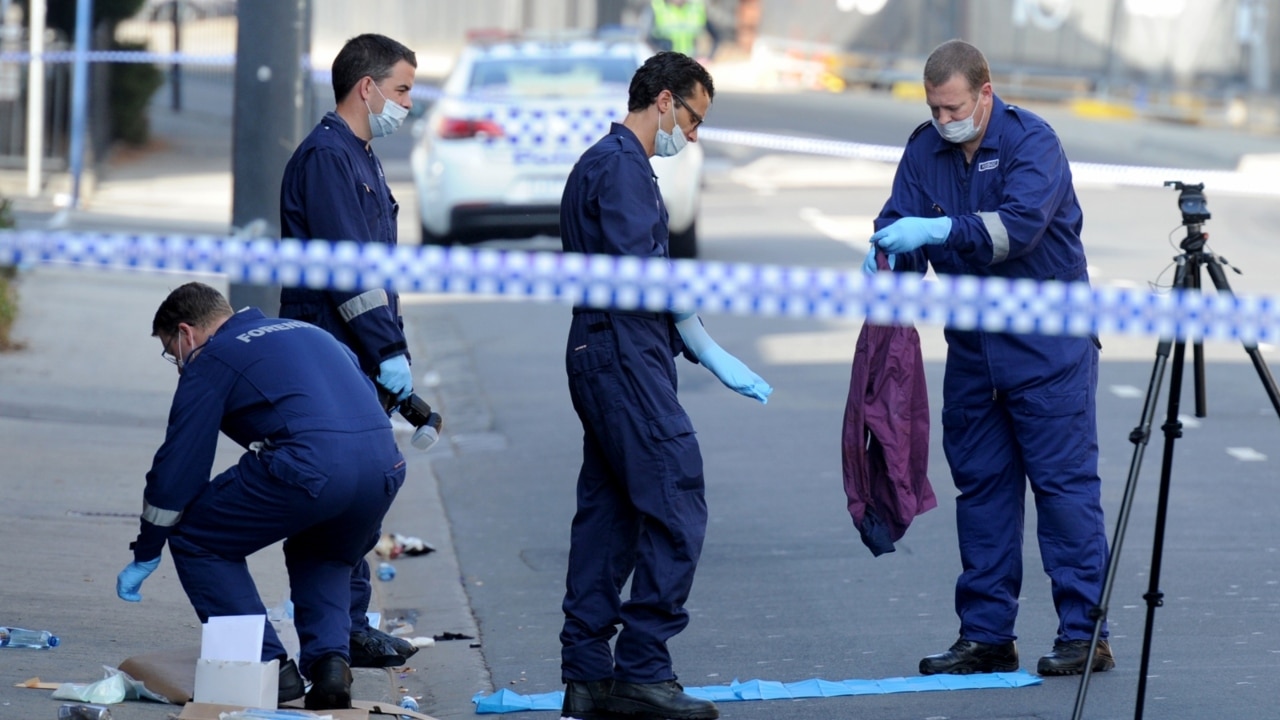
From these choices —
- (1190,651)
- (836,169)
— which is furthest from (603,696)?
(836,169)

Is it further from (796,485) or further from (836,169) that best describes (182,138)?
(796,485)

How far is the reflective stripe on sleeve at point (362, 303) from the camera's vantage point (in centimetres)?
548

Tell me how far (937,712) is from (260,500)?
2.08 meters

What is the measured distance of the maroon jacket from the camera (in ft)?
18.2

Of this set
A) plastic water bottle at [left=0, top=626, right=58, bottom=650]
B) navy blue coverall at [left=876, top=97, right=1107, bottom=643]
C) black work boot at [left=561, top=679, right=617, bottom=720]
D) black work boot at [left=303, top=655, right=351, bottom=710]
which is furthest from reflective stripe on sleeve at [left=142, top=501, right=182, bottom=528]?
navy blue coverall at [left=876, top=97, right=1107, bottom=643]

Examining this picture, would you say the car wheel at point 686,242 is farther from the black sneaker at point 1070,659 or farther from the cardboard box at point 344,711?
the cardboard box at point 344,711

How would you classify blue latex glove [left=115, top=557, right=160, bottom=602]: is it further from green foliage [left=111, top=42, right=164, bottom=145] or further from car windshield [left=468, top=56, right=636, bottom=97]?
green foliage [left=111, top=42, right=164, bottom=145]

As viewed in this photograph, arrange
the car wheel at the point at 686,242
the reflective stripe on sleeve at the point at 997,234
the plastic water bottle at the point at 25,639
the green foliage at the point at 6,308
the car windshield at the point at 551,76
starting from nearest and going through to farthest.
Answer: the reflective stripe on sleeve at the point at 997,234, the plastic water bottle at the point at 25,639, the green foliage at the point at 6,308, the car windshield at the point at 551,76, the car wheel at the point at 686,242

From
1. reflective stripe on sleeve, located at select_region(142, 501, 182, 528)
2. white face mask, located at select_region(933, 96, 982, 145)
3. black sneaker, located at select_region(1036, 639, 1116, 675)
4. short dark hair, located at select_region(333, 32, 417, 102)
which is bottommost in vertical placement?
black sneaker, located at select_region(1036, 639, 1116, 675)

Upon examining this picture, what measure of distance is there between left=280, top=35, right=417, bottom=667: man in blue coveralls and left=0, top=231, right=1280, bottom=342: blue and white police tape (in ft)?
1.84

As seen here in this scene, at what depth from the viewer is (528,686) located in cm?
579

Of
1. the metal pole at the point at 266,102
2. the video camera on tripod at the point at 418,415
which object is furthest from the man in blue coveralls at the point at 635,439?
the metal pole at the point at 266,102

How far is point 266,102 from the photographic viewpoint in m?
8.38

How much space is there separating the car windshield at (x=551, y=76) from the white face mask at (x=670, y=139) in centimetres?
960
